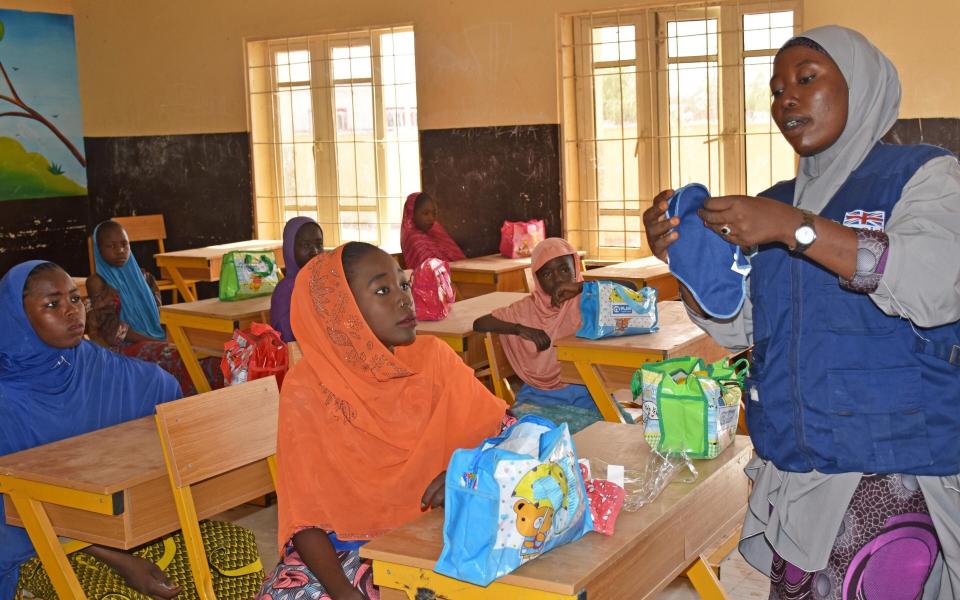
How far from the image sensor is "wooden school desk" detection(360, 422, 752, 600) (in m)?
1.74

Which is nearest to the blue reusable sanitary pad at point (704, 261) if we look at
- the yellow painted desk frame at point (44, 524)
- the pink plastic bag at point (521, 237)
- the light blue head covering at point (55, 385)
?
the yellow painted desk frame at point (44, 524)

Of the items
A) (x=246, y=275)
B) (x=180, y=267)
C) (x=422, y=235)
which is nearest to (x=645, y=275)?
(x=422, y=235)

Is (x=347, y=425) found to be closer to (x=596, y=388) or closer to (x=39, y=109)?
(x=596, y=388)

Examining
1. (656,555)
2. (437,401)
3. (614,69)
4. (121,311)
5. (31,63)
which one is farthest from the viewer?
(31,63)

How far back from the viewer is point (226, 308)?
5.68 metres

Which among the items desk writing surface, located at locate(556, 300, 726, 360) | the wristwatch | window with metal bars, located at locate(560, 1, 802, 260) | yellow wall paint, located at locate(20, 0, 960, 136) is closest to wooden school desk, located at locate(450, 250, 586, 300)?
window with metal bars, located at locate(560, 1, 802, 260)

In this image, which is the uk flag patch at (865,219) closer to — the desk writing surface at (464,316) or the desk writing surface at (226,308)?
the desk writing surface at (464,316)

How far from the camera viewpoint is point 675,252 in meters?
1.73

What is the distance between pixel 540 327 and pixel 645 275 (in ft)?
6.11

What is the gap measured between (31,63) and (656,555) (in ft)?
30.7

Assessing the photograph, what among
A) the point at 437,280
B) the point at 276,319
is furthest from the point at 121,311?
the point at 437,280

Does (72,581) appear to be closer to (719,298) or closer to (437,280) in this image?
(719,298)

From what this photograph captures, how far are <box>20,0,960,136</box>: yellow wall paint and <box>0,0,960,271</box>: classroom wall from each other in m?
0.01

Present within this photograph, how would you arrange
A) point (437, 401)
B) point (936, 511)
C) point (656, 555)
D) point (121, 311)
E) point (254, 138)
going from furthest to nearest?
1. point (254, 138)
2. point (121, 311)
3. point (437, 401)
4. point (656, 555)
5. point (936, 511)
